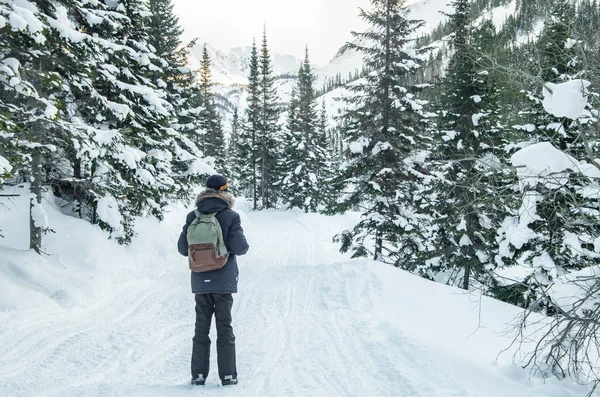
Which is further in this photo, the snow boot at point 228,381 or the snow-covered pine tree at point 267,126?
the snow-covered pine tree at point 267,126

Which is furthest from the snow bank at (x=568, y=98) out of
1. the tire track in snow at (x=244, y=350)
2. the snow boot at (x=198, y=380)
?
the snow boot at (x=198, y=380)

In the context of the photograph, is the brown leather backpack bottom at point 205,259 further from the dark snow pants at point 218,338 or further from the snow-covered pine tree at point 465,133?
the snow-covered pine tree at point 465,133

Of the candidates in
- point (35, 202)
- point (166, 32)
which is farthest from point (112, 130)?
point (166, 32)

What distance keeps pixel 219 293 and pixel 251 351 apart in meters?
1.40

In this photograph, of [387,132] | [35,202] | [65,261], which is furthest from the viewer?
[387,132]

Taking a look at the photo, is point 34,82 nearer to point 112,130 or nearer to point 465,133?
point 112,130

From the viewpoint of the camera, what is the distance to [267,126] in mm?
36250

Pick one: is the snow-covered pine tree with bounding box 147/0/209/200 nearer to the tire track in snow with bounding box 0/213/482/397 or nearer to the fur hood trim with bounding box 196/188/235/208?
the tire track in snow with bounding box 0/213/482/397

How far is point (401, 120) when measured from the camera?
12852 millimetres

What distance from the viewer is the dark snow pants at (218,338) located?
4.09 meters

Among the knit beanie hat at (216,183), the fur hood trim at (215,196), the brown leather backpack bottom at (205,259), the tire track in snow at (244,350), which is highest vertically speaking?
the knit beanie hat at (216,183)

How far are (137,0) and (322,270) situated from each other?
1071 centimetres

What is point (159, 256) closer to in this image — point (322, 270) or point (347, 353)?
point (322, 270)

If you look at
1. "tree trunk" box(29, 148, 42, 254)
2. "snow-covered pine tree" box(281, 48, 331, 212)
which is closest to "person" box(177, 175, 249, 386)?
"tree trunk" box(29, 148, 42, 254)
